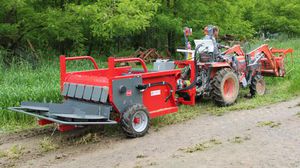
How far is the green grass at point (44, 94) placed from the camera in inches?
320

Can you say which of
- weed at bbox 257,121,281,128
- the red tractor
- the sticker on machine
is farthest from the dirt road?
the red tractor


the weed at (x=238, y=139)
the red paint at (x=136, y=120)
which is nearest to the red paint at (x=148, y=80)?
the red paint at (x=136, y=120)

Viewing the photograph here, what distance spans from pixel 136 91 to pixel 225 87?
3.09m

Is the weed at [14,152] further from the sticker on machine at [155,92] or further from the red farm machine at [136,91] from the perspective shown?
the sticker on machine at [155,92]

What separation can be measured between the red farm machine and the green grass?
1.09 feet

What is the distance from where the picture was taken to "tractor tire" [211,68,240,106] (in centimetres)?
920

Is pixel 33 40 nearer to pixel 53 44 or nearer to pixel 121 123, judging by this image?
pixel 53 44

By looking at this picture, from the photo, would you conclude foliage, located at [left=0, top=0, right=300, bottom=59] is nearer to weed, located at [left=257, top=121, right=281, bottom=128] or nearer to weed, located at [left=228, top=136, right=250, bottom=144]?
weed, located at [left=257, top=121, right=281, bottom=128]

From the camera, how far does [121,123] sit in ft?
22.8

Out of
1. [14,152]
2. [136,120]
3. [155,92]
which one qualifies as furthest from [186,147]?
[14,152]

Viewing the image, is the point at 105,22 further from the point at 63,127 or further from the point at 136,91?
the point at 63,127

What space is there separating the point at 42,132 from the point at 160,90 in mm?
2206

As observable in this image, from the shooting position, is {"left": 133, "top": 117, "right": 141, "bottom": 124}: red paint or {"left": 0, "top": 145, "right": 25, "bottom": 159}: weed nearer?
{"left": 0, "top": 145, "right": 25, "bottom": 159}: weed

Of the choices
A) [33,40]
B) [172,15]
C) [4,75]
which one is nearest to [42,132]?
[4,75]
